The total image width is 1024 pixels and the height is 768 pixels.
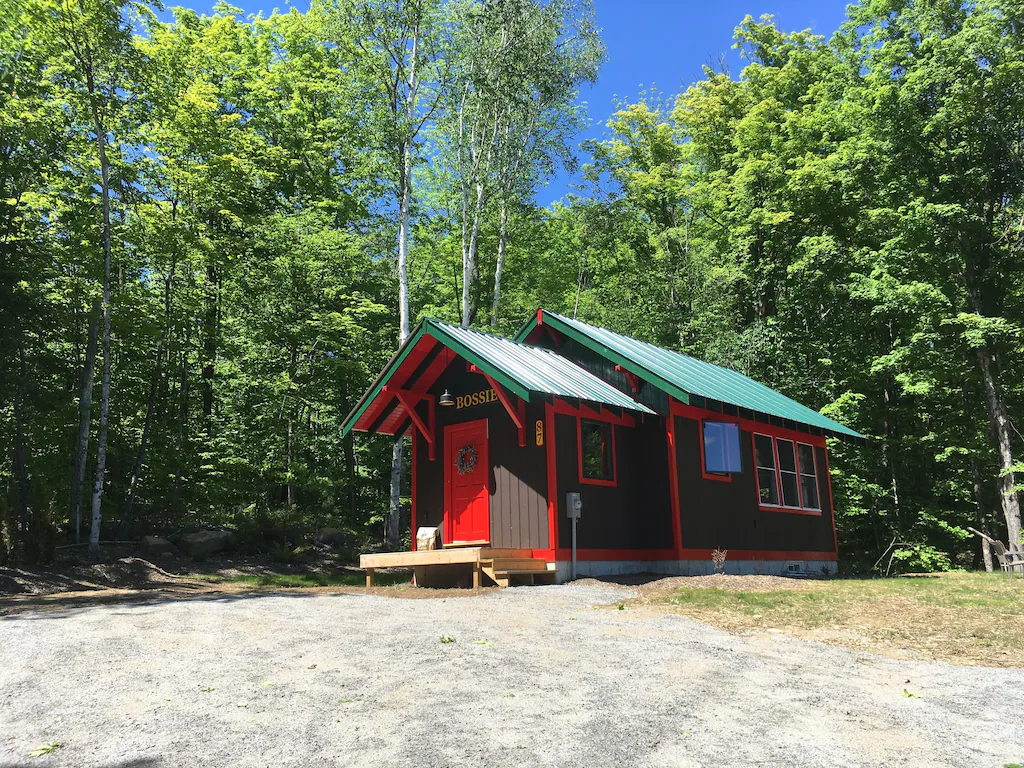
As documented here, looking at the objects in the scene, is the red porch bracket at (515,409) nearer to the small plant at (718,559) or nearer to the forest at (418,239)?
the small plant at (718,559)

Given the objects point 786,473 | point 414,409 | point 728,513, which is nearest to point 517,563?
point 414,409

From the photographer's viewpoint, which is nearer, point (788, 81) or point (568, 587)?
point (568, 587)

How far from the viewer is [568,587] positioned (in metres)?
11.1

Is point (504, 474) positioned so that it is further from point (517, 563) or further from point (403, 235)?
point (403, 235)

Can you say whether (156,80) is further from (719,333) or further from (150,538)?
(719,333)

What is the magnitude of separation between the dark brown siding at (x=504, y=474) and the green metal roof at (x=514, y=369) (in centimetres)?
71

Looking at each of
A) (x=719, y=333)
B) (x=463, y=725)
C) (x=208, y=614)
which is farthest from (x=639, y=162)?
(x=463, y=725)

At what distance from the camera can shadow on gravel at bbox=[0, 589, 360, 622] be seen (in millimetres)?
8328

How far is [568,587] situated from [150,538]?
35.0ft

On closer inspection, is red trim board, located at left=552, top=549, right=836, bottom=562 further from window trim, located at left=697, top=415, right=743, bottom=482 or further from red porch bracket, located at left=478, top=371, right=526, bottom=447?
red porch bracket, located at left=478, top=371, right=526, bottom=447

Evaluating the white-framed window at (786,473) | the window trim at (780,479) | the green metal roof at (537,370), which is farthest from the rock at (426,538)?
the white-framed window at (786,473)

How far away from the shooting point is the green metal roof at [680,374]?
1306cm

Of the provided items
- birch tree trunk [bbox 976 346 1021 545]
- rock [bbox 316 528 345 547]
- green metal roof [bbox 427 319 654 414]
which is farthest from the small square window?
birch tree trunk [bbox 976 346 1021 545]

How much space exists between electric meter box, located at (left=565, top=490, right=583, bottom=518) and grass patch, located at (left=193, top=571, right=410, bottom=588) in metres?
4.46
